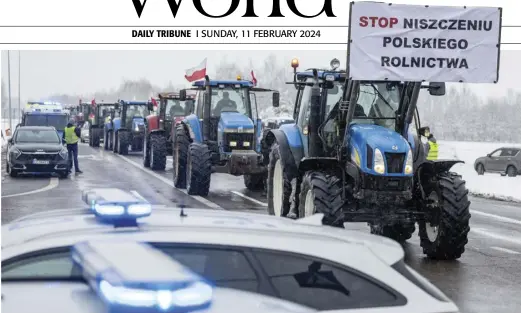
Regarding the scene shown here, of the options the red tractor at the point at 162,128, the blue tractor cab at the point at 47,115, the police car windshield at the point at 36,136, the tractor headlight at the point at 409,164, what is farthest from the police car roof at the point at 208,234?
the blue tractor cab at the point at 47,115

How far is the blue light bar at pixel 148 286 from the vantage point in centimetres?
174

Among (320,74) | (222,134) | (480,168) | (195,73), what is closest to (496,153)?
(480,168)

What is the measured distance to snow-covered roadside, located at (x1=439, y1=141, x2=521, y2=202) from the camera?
53.7 ft

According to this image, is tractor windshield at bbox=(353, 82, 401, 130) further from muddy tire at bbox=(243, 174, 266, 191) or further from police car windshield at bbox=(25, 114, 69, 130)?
police car windshield at bbox=(25, 114, 69, 130)

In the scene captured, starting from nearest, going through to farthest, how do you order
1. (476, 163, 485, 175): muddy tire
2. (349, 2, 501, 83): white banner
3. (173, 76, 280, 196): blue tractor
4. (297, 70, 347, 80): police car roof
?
(349, 2, 501, 83): white banner, (297, 70, 347, 80): police car roof, (173, 76, 280, 196): blue tractor, (476, 163, 485, 175): muddy tire

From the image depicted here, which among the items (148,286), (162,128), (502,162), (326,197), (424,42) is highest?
(424,42)

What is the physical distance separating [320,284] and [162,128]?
16596 millimetres

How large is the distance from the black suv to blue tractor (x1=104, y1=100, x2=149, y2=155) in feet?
20.3

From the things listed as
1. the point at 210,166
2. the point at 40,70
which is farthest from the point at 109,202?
the point at 210,166

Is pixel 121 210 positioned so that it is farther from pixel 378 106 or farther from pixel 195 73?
pixel 195 73

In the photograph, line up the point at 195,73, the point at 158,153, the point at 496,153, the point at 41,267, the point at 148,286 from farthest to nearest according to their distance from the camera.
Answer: the point at 496,153 → the point at 158,153 → the point at 195,73 → the point at 41,267 → the point at 148,286

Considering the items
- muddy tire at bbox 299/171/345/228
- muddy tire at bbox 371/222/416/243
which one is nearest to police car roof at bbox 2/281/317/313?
muddy tire at bbox 299/171/345/228

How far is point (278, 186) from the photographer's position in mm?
9414

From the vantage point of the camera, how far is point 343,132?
8.00 m
